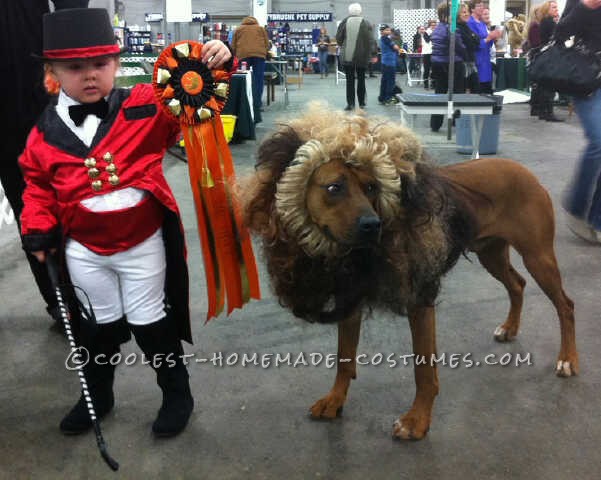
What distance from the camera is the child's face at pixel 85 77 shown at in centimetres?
216

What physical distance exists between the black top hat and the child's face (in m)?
0.04

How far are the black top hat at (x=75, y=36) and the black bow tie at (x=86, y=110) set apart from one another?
16 cm

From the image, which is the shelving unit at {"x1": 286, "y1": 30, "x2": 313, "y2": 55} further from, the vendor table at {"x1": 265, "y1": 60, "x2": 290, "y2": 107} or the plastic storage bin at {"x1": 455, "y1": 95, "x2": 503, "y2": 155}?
the plastic storage bin at {"x1": 455, "y1": 95, "x2": 503, "y2": 155}

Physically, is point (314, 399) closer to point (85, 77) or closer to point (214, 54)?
point (214, 54)

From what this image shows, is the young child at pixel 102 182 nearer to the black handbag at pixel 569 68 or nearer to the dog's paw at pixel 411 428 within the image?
the dog's paw at pixel 411 428

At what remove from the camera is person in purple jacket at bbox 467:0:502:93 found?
9.34m

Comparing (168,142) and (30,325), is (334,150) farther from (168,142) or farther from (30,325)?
(30,325)

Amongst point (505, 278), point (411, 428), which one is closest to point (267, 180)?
point (411, 428)

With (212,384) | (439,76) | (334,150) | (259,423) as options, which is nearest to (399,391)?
(259,423)

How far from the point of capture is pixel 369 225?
1.85 m

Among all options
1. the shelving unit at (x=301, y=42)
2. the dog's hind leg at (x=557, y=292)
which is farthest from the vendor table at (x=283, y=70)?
the shelving unit at (x=301, y=42)

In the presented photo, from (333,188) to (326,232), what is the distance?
0.45 feet

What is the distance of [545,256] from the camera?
2818 mm

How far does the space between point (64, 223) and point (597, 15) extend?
3636 millimetres
